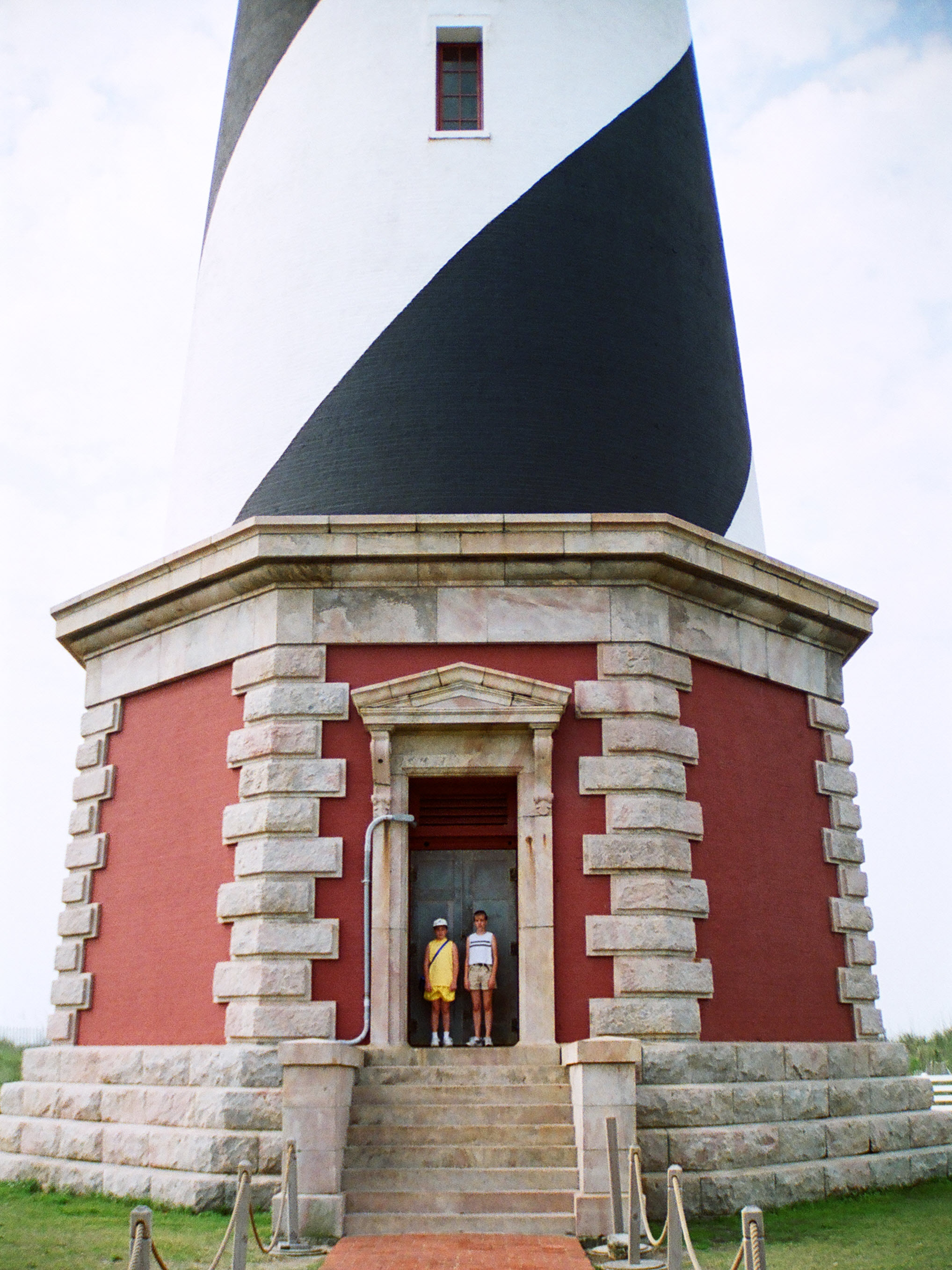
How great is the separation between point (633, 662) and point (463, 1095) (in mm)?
3373

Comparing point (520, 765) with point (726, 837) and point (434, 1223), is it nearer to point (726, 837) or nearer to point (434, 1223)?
point (726, 837)

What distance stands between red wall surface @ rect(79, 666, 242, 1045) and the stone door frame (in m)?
1.19

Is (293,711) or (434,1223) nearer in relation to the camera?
(434,1223)

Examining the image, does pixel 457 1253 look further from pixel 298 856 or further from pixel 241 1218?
pixel 298 856

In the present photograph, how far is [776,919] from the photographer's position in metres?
10.6

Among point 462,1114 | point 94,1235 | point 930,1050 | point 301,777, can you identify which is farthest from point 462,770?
point 930,1050

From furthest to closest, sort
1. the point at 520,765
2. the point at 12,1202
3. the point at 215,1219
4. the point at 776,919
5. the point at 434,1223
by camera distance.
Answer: the point at 776,919
the point at 520,765
the point at 12,1202
the point at 215,1219
the point at 434,1223

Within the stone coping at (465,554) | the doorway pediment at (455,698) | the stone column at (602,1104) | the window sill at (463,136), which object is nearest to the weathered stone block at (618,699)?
the doorway pediment at (455,698)

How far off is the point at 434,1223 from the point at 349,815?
9.97ft

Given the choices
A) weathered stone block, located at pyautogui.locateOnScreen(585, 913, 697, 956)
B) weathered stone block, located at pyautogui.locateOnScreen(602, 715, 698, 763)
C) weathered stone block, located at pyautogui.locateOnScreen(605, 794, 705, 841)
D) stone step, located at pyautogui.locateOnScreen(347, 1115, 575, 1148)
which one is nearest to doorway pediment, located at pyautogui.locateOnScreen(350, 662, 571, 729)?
weathered stone block, located at pyautogui.locateOnScreen(602, 715, 698, 763)

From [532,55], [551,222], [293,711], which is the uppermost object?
[532,55]

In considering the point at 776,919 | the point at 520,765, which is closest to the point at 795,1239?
the point at 776,919

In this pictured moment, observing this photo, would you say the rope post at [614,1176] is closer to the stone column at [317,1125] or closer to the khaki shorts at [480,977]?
the stone column at [317,1125]

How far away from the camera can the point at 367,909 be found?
379 inches
